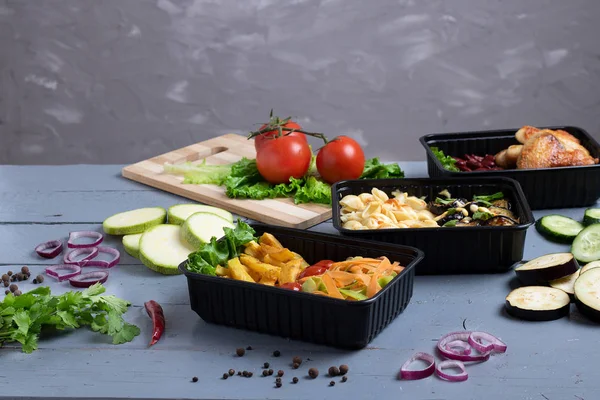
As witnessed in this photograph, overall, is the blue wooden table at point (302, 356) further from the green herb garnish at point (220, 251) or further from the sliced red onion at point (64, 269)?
the green herb garnish at point (220, 251)

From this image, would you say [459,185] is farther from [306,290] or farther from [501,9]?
[501,9]

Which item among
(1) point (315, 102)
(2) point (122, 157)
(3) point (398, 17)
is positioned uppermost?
(3) point (398, 17)

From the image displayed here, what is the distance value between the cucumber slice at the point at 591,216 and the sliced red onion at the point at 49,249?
6.43 ft

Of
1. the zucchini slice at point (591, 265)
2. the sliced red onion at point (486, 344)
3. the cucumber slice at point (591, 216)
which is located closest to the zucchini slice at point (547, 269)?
the zucchini slice at point (591, 265)

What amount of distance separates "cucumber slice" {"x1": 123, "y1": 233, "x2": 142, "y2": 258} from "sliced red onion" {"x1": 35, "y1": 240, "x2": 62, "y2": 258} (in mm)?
240

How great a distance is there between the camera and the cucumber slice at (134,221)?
3203 millimetres

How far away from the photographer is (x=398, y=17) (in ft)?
20.1

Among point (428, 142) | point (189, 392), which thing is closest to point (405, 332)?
point (189, 392)

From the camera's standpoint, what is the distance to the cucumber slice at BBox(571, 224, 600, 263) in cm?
284

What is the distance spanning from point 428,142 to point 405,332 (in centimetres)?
153

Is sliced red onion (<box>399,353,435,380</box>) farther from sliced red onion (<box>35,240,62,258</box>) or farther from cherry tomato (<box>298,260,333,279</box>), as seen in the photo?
sliced red onion (<box>35,240,62,258</box>)

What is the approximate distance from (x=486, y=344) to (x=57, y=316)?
122cm

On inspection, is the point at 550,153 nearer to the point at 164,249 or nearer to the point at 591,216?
the point at 591,216

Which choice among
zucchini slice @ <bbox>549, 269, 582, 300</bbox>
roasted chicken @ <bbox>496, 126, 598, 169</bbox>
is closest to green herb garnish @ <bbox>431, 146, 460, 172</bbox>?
roasted chicken @ <bbox>496, 126, 598, 169</bbox>
